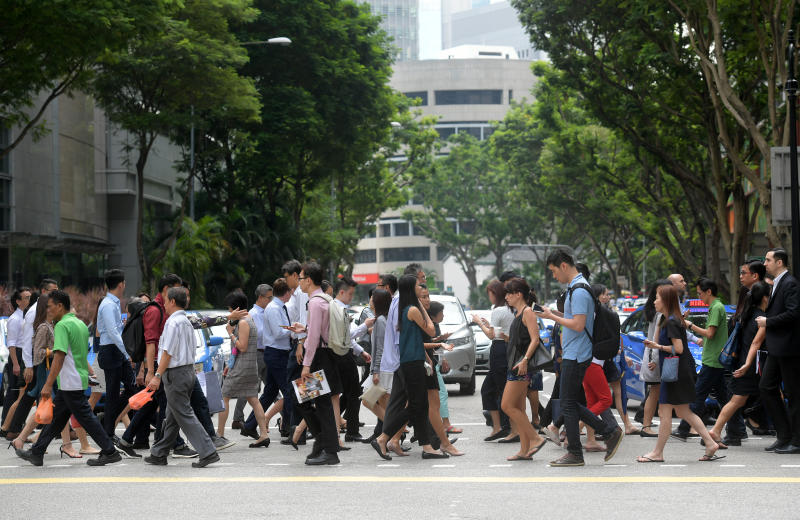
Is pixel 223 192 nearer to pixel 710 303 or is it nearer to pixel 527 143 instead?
pixel 527 143

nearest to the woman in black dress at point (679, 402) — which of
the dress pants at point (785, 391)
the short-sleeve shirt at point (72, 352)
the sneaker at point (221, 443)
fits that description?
the dress pants at point (785, 391)

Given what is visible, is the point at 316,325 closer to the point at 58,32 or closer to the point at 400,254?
the point at 58,32

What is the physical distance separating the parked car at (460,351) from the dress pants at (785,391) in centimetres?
749

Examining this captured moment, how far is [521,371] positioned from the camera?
10.6 metres

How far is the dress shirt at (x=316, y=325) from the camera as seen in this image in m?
10.7

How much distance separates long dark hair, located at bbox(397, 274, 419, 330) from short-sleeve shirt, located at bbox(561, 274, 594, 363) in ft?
4.90

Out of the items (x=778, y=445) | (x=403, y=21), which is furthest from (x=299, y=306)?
(x=403, y=21)

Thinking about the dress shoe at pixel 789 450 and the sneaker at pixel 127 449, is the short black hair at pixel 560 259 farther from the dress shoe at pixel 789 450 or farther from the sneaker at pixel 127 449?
the sneaker at pixel 127 449

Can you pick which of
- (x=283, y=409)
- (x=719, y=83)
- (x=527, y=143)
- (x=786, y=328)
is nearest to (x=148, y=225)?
(x=527, y=143)

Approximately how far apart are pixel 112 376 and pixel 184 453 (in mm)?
1180

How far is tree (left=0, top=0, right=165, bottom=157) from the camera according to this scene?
18281 millimetres

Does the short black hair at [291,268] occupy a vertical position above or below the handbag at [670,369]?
above

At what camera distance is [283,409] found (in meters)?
13.1

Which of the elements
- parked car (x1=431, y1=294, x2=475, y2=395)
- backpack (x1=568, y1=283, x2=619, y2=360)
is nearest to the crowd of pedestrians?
backpack (x1=568, y1=283, x2=619, y2=360)
